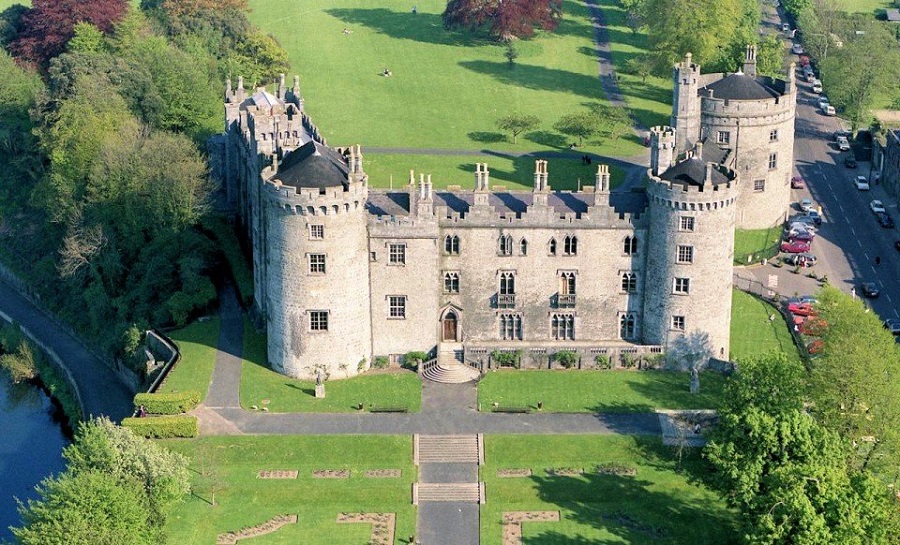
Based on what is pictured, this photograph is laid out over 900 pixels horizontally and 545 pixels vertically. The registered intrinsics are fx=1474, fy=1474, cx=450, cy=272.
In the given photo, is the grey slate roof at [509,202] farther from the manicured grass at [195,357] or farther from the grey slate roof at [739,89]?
the grey slate roof at [739,89]

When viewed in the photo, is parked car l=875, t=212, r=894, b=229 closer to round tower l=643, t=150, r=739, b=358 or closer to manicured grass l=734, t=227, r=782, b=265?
manicured grass l=734, t=227, r=782, b=265

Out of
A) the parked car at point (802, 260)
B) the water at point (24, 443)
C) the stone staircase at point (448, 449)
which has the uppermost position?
the parked car at point (802, 260)

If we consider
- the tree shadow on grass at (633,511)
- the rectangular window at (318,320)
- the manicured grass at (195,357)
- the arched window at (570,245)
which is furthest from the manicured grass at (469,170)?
the tree shadow on grass at (633,511)

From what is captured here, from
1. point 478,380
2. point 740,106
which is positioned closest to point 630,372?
point 478,380

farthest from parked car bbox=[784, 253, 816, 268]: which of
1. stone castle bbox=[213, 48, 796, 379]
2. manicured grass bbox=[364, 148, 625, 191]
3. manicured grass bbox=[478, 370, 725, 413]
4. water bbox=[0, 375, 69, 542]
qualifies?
water bbox=[0, 375, 69, 542]

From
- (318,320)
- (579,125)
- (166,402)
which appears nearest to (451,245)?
(318,320)

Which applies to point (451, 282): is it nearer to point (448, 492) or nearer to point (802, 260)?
point (448, 492)
